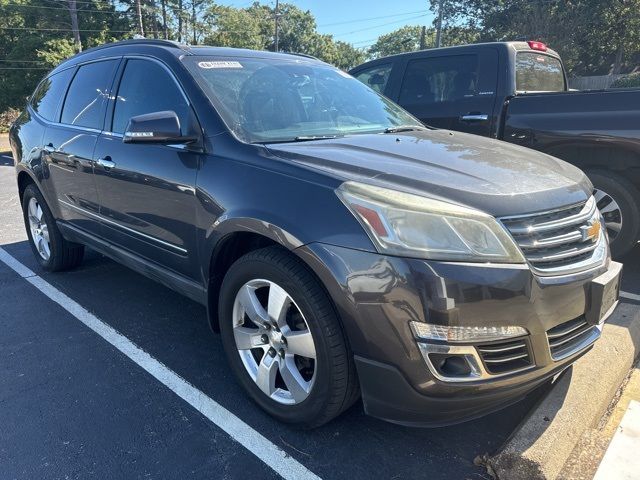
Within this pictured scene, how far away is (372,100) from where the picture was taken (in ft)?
11.7

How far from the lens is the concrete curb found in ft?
6.80

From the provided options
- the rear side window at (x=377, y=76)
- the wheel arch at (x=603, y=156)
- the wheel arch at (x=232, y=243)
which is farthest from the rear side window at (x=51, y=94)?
the wheel arch at (x=603, y=156)

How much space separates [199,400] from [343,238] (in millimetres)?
1368

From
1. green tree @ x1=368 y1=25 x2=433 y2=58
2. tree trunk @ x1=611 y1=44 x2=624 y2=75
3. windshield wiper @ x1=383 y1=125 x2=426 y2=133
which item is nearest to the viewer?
windshield wiper @ x1=383 y1=125 x2=426 y2=133

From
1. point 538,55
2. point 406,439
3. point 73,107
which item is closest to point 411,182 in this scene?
point 406,439

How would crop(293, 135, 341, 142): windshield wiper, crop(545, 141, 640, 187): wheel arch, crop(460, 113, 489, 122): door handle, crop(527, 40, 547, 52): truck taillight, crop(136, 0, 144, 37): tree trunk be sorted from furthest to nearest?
crop(136, 0, 144, 37): tree trunk
crop(527, 40, 547, 52): truck taillight
crop(460, 113, 489, 122): door handle
crop(545, 141, 640, 187): wheel arch
crop(293, 135, 341, 142): windshield wiper

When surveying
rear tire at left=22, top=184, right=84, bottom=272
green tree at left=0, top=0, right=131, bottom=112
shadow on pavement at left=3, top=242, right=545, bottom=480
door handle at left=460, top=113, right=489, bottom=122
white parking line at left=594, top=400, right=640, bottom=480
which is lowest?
white parking line at left=594, top=400, right=640, bottom=480

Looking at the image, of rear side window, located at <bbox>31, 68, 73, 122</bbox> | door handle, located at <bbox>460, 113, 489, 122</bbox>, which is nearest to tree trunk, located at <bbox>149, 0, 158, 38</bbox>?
rear side window, located at <bbox>31, 68, 73, 122</bbox>

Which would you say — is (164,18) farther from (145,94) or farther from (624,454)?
(624,454)

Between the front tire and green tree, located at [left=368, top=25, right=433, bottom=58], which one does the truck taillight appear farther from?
green tree, located at [left=368, top=25, right=433, bottom=58]

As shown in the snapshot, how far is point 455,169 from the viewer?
2252 millimetres

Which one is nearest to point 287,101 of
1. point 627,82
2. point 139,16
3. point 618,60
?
point 627,82

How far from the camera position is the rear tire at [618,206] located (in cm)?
421

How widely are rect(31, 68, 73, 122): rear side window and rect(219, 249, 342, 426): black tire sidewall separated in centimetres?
283
